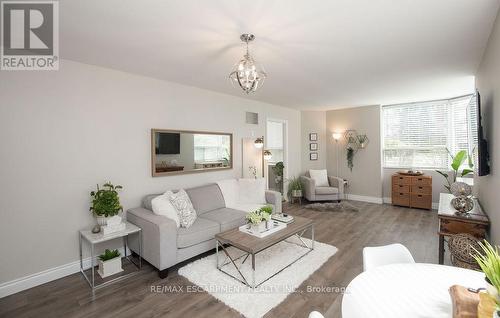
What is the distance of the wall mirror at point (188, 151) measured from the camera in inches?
139

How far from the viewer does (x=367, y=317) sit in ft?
3.41

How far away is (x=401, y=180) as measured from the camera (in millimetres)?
5598

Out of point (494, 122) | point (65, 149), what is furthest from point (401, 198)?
point (65, 149)

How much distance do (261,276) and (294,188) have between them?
144 inches

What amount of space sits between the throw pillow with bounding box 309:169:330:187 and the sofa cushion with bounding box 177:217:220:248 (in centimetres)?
383

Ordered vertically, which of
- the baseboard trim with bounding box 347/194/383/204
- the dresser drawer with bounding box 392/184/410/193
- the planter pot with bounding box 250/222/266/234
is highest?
the dresser drawer with bounding box 392/184/410/193

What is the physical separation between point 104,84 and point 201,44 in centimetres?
152

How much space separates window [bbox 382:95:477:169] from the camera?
5.16m

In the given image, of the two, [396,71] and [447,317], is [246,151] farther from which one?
[447,317]

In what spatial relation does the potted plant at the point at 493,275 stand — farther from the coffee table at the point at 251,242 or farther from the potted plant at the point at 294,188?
the potted plant at the point at 294,188

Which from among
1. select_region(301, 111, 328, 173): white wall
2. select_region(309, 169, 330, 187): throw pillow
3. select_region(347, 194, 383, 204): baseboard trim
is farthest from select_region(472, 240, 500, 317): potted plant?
select_region(301, 111, 328, 173): white wall

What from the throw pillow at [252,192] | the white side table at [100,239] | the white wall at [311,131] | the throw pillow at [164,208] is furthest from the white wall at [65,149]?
the white wall at [311,131]

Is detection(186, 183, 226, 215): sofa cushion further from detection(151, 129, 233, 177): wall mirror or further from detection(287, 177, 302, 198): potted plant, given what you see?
detection(287, 177, 302, 198): potted plant

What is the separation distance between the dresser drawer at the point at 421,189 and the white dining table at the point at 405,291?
15.7 ft
